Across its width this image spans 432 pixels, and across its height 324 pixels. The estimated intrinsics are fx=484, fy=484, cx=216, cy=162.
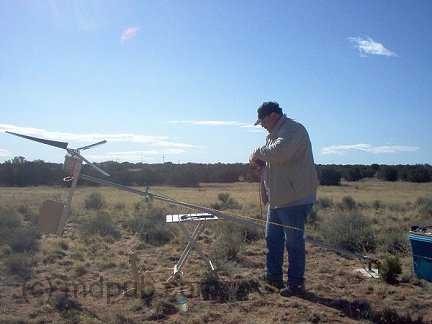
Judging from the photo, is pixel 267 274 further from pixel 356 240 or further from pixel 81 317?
pixel 356 240

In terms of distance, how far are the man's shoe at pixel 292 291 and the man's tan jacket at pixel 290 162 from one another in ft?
2.97

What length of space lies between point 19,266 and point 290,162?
4.22 meters

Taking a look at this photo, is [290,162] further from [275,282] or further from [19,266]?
[19,266]

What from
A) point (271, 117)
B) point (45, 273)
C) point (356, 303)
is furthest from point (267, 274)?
point (45, 273)

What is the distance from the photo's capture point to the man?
5.14 metres

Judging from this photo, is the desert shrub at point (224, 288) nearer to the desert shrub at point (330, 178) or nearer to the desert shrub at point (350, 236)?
the desert shrub at point (350, 236)

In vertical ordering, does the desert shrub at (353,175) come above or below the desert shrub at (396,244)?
above

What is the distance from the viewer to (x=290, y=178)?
5.25 meters

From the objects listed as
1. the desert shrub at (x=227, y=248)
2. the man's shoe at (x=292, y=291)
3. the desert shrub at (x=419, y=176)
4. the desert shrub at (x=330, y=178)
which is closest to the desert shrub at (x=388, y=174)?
the desert shrub at (x=419, y=176)

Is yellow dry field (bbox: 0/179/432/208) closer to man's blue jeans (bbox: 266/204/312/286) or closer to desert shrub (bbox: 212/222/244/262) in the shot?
desert shrub (bbox: 212/222/244/262)

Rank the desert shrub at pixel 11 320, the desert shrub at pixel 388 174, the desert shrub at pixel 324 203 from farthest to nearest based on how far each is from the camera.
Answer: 1. the desert shrub at pixel 388 174
2. the desert shrub at pixel 324 203
3. the desert shrub at pixel 11 320

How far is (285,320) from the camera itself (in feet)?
14.8

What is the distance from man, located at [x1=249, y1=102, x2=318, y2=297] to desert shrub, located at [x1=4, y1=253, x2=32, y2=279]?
3511 mm

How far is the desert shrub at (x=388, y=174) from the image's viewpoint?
61.0m
